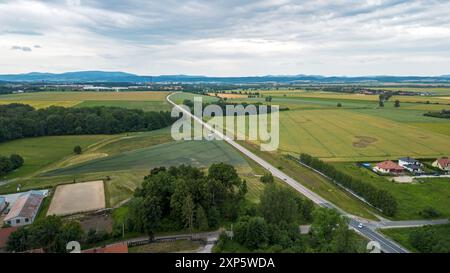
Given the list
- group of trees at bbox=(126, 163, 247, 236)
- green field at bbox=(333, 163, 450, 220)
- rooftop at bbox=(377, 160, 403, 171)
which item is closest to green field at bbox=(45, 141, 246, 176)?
group of trees at bbox=(126, 163, 247, 236)

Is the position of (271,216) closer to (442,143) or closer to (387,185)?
(387,185)

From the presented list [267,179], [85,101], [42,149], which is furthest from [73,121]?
[267,179]

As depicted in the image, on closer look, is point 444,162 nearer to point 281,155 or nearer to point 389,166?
point 389,166

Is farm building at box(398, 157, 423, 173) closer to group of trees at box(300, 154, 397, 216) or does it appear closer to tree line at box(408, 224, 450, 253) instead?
group of trees at box(300, 154, 397, 216)

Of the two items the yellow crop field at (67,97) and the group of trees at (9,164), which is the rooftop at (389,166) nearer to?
the group of trees at (9,164)

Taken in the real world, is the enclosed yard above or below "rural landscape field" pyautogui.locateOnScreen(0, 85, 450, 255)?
below
